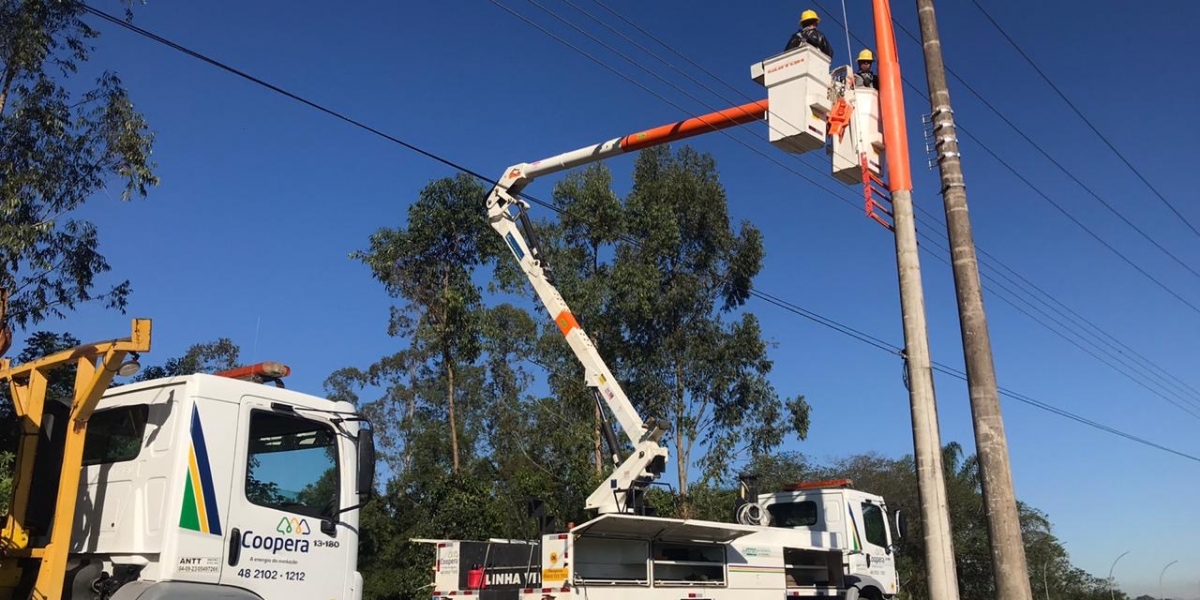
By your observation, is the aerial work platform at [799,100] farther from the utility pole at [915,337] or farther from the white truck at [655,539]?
the utility pole at [915,337]

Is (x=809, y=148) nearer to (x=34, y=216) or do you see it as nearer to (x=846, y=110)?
(x=846, y=110)

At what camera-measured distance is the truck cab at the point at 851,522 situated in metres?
14.6

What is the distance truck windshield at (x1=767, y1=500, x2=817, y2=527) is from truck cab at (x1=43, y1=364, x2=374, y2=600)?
31.2 feet

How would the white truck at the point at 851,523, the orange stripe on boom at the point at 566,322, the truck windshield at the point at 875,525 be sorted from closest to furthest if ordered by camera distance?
the orange stripe on boom at the point at 566,322, the white truck at the point at 851,523, the truck windshield at the point at 875,525

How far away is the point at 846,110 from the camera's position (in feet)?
34.4

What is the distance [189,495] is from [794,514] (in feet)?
36.4

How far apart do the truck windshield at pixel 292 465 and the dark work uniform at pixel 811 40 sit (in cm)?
704

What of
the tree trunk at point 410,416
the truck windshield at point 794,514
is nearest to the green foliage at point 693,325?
the truck windshield at point 794,514

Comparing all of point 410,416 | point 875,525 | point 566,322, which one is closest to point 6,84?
point 566,322

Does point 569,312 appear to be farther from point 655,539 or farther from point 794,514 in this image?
point 794,514

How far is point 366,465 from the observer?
24.0ft

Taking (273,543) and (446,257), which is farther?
(446,257)

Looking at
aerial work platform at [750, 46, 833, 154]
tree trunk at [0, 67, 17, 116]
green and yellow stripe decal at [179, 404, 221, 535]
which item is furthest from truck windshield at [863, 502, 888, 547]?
tree trunk at [0, 67, 17, 116]

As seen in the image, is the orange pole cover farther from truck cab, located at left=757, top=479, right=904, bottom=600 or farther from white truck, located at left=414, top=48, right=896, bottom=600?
truck cab, located at left=757, top=479, right=904, bottom=600
